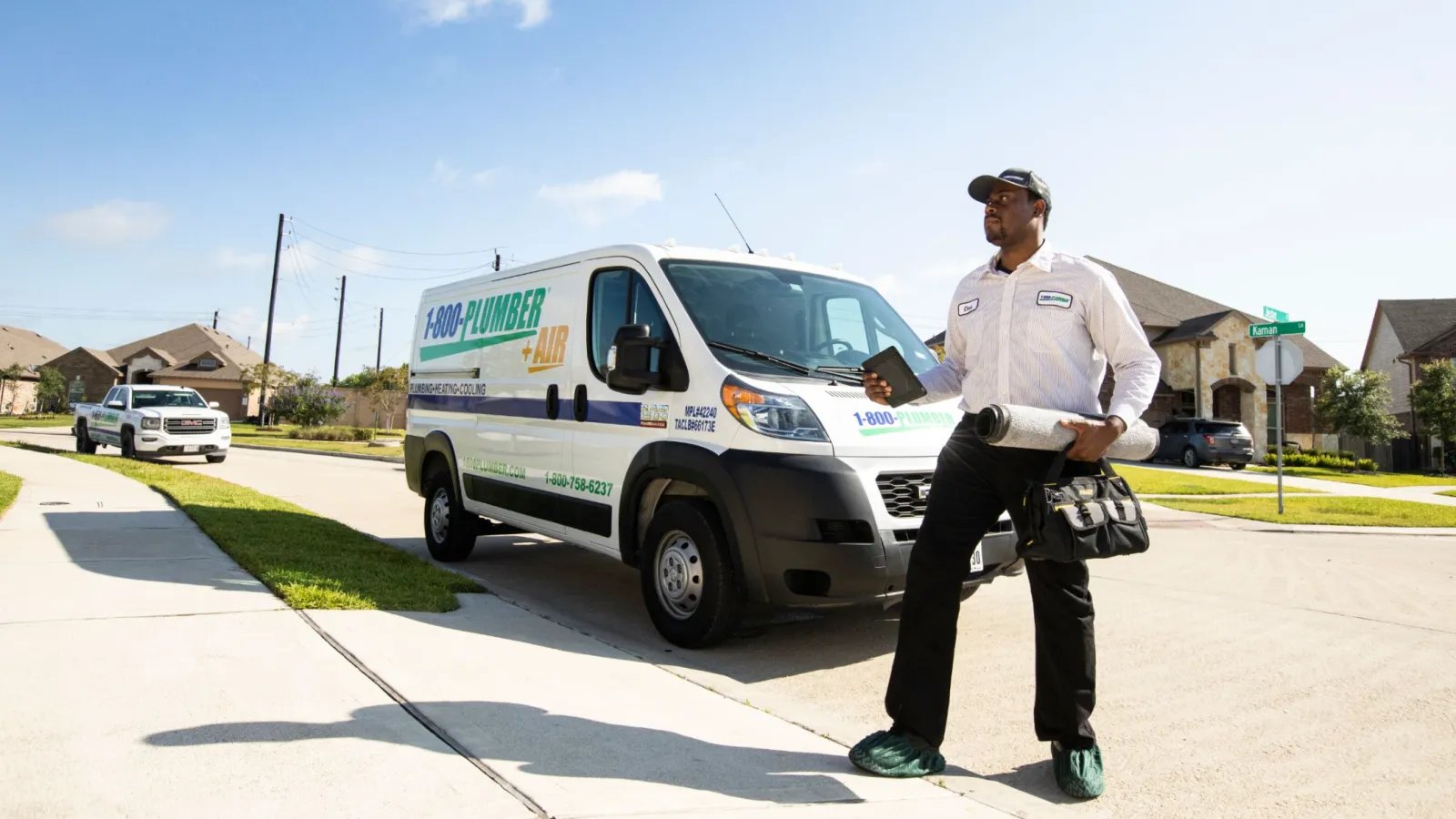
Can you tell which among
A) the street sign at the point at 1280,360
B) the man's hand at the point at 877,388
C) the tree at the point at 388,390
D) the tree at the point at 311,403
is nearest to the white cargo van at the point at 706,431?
the man's hand at the point at 877,388

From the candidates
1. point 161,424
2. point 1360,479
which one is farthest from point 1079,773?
point 1360,479

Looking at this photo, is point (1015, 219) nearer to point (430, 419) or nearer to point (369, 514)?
point (430, 419)

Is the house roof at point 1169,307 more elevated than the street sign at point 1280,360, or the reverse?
the house roof at point 1169,307

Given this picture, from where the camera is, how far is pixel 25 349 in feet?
273

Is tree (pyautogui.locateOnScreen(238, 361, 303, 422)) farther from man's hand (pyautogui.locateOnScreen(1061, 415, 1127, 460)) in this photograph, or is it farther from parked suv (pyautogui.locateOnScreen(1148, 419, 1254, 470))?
man's hand (pyautogui.locateOnScreen(1061, 415, 1127, 460))

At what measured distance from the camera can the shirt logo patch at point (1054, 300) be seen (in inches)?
128

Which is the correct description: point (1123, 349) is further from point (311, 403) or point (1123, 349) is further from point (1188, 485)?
→ point (311, 403)

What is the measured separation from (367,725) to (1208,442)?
31.2 m

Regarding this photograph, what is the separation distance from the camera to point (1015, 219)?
3.34 metres

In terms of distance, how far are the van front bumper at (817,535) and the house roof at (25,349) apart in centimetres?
9081

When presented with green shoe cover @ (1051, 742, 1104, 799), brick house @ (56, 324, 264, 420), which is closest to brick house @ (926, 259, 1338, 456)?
green shoe cover @ (1051, 742, 1104, 799)

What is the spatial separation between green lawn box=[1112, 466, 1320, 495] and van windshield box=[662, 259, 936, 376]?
12.8 m

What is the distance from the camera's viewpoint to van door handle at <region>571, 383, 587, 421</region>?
6.10 metres

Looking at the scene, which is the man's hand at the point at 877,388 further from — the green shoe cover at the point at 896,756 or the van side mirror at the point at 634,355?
the van side mirror at the point at 634,355
